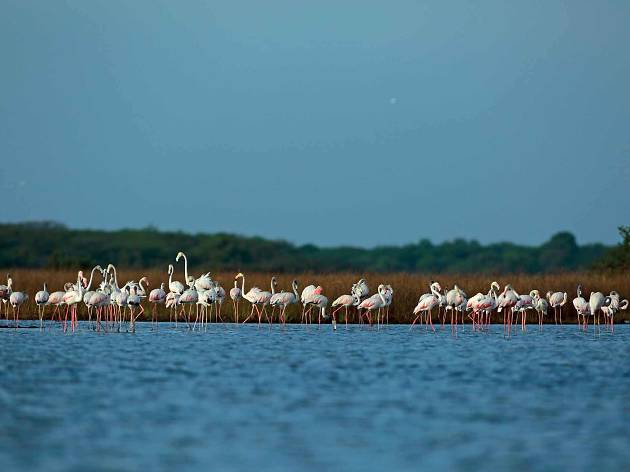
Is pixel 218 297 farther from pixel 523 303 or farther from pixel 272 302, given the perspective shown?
pixel 523 303

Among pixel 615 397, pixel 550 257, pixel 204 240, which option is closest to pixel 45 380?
pixel 615 397

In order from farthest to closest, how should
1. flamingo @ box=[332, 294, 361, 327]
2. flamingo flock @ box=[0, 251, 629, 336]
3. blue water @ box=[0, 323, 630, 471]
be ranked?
flamingo @ box=[332, 294, 361, 327] < flamingo flock @ box=[0, 251, 629, 336] < blue water @ box=[0, 323, 630, 471]

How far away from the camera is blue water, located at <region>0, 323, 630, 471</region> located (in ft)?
35.7

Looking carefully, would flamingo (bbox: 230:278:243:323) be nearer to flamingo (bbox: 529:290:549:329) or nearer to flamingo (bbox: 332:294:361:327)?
flamingo (bbox: 332:294:361:327)

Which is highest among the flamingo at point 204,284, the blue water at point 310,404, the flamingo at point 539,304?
the flamingo at point 204,284

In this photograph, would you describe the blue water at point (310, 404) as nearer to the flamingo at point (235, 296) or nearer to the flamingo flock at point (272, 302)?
the flamingo flock at point (272, 302)

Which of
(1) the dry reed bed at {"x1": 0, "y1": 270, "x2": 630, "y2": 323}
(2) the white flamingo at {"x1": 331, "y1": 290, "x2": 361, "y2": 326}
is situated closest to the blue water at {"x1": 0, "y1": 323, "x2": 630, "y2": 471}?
(2) the white flamingo at {"x1": 331, "y1": 290, "x2": 361, "y2": 326}

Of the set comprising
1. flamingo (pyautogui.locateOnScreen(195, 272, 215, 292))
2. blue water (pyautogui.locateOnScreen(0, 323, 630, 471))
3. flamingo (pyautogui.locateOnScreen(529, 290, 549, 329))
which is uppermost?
flamingo (pyautogui.locateOnScreen(195, 272, 215, 292))

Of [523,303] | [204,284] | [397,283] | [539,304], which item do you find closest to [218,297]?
[204,284]

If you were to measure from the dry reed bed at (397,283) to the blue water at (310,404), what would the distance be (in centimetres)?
662

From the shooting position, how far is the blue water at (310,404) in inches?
429

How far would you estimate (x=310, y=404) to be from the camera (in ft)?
46.3

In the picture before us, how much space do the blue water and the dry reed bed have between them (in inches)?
261

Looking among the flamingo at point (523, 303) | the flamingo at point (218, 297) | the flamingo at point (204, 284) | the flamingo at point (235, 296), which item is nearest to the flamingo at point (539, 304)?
the flamingo at point (523, 303)
